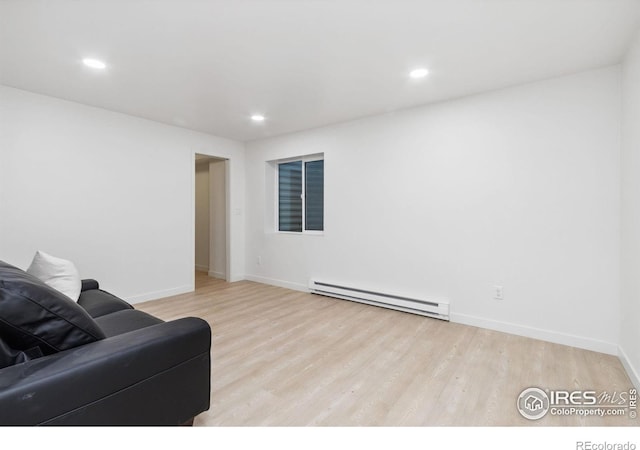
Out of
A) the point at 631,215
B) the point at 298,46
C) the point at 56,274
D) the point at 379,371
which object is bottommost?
the point at 379,371

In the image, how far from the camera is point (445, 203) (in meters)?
3.30

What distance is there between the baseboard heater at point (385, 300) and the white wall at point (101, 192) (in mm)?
2056

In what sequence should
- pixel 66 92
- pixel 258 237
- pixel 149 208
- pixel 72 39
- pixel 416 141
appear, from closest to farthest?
pixel 72 39 → pixel 66 92 → pixel 416 141 → pixel 149 208 → pixel 258 237

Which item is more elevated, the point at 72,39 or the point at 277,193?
the point at 72,39

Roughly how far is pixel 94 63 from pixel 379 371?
338 cm

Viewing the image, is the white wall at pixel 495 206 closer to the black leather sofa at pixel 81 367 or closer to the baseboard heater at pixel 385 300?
the baseboard heater at pixel 385 300

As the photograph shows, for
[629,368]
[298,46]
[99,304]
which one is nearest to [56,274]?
[99,304]

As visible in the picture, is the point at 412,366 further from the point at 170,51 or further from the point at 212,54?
the point at 170,51

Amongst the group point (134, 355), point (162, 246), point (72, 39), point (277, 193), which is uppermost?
point (72, 39)

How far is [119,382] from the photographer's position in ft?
3.99

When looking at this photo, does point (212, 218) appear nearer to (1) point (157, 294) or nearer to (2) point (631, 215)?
(1) point (157, 294)

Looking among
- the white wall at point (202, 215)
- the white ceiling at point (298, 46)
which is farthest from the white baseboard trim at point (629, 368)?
the white wall at point (202, 215)
